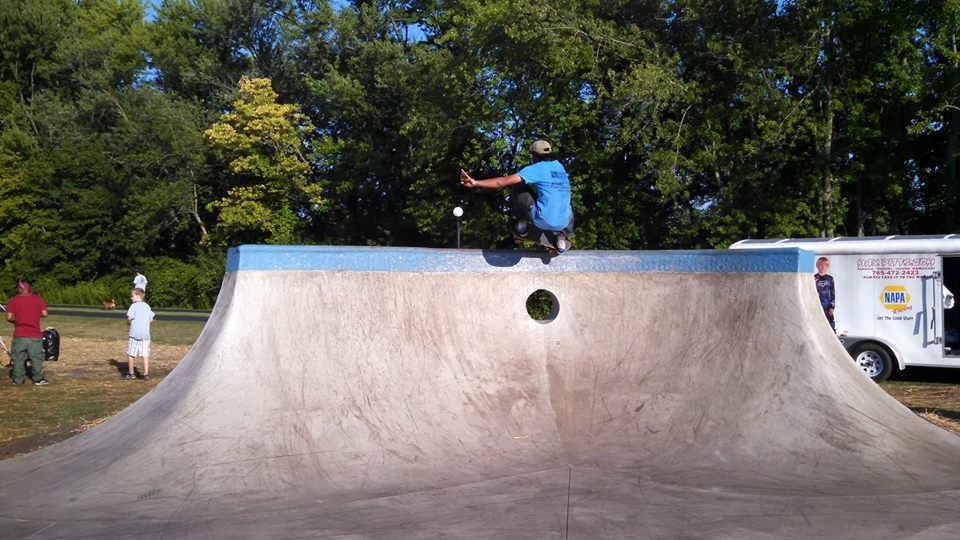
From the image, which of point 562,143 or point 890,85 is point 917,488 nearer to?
point 890,85

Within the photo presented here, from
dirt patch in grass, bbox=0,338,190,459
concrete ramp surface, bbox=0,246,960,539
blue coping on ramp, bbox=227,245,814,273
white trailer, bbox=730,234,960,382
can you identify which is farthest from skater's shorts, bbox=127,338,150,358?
white trailer, bbox=730,234,960,382

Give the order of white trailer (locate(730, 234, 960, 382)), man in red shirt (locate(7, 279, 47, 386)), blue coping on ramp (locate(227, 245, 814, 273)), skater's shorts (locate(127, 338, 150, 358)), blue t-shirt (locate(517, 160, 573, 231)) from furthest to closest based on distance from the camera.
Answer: skater's shorts (locate(127, 338, 150, 358)) → white trailer (locate(730, 234, 960, 382)) → man in red shirt (locate(7, 279, 47, 386)) → blue t-shirt (locate(517, 160, 573, 231)) → blue coping on ramp (locate(227, 245, 814, 273))

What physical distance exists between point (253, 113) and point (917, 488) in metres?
39.4

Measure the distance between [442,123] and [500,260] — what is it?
75.7 feet

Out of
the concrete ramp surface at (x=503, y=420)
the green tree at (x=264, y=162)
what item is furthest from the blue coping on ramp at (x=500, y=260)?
the green tree at (x=264, y=162)

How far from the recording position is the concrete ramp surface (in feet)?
17.4

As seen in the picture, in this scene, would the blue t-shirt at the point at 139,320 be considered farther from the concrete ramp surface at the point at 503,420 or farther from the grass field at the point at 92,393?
the concrete ramp surface at the point at 503,420

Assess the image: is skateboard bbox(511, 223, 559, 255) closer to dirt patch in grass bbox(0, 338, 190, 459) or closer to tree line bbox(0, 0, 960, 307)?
dirt patch in grass bbox(0, 338, 190, 459)

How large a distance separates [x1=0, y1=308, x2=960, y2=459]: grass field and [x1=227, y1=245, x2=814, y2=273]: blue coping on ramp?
3.18m

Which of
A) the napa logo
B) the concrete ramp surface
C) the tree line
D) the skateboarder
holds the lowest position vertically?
the concrete ramp surface

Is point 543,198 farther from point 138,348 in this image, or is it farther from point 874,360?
point 138,348

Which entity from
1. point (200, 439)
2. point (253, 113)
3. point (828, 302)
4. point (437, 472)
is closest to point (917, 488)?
point (437, 472)

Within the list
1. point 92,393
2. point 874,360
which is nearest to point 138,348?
point 92,393

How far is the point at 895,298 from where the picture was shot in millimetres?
14141
